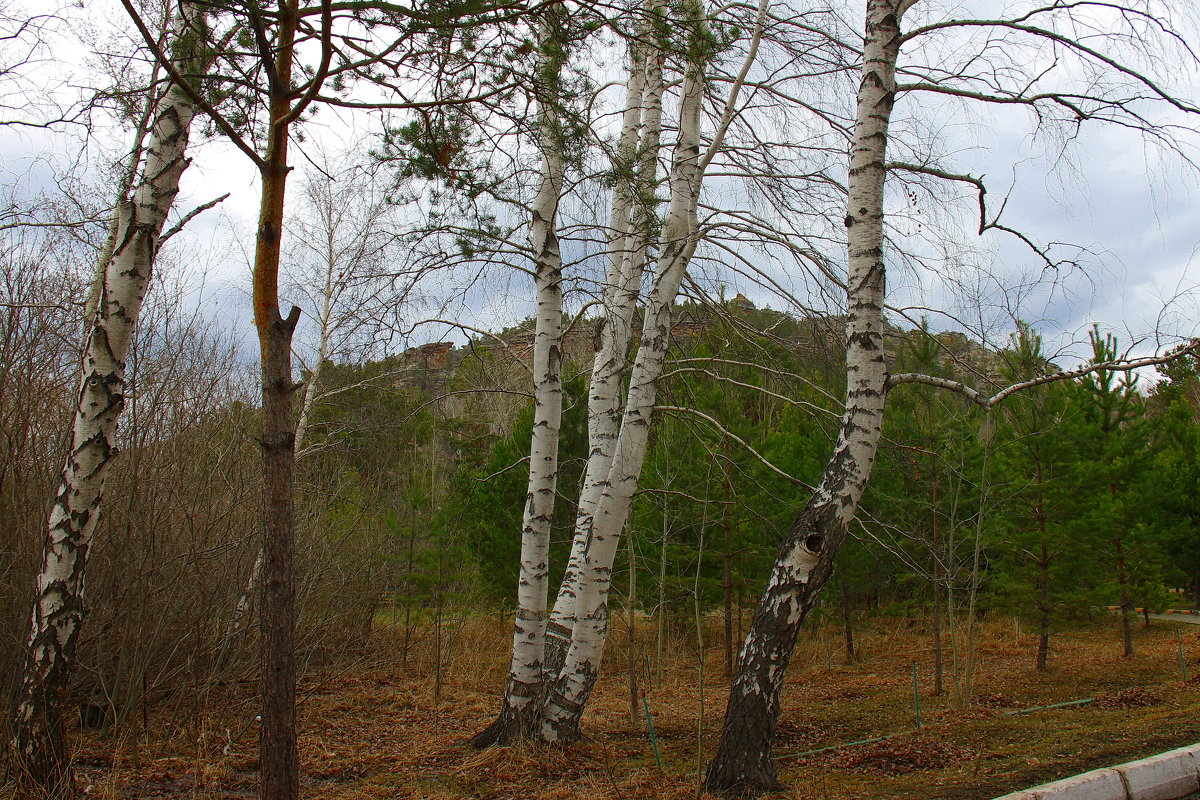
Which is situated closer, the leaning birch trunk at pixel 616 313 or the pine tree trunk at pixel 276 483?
the pine tree trunk at pixel 276 483

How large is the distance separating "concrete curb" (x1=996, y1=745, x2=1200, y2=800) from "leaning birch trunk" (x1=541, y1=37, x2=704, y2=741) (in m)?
3.19

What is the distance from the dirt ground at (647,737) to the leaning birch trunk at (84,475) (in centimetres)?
107

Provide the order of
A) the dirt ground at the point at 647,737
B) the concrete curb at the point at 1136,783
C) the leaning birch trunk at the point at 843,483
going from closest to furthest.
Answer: the concrete curb at the point at 1136,783 → the leaning birch trunk at the point at 843,483 → the dirt ground at the point at 647,737

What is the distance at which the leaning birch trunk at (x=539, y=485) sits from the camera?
20.0ft

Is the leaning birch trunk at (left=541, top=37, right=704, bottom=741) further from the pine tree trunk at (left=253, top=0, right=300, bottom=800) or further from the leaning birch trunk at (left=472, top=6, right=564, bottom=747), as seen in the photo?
the pine tree trunk at (left=253, top=0, right=300, bottom=800)

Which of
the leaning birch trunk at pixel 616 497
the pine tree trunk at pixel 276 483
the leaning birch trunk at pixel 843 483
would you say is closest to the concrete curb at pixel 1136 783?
→ the leaning birch trunk at pixel 843 483

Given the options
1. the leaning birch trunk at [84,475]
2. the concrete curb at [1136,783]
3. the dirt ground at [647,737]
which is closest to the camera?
the concrete curb at [1136,783]

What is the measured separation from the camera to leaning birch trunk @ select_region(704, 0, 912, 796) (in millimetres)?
4547

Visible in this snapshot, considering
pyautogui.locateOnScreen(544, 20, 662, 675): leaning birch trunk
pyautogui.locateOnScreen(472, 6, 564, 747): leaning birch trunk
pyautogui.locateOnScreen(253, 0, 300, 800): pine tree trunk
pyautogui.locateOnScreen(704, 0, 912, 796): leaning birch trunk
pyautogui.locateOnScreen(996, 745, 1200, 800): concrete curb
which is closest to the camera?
pyautogui.locateOnScreen(253, 0, 300, 800): pine tree trunk

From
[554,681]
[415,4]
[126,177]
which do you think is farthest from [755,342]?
[126,177]

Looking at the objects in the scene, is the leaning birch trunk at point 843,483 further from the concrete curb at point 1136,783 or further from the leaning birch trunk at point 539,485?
the leaning birch trunk at point 539,485

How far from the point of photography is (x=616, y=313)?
6500 millimetres

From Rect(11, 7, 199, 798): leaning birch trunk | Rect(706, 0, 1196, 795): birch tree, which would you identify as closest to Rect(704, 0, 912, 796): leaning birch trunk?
Rect(706, 0, 1196, 795): birch tree

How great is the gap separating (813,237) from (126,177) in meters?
5.08
